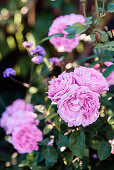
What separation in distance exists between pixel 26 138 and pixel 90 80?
1.61 ft

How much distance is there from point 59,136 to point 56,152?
0.20ft

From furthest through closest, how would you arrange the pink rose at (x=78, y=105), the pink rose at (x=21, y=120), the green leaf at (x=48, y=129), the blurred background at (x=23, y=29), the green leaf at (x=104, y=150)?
1. the blurred background at (x=23, y=29)
2. the pink rose at (x=21, y=120)
3. the green leaf at (x=48, y=129)
4. the green leaf at (x=104, y=150)
5. the pink rose at (x=78, y=105)

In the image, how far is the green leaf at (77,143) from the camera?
906 mm

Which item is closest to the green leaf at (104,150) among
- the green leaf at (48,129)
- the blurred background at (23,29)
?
Result: the green leaf at (48,129)

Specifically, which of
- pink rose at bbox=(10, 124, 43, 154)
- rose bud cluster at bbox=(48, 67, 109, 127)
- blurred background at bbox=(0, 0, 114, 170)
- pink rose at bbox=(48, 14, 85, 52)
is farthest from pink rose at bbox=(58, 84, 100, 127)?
blurred background at bbox=(0, 0, 114, 170)

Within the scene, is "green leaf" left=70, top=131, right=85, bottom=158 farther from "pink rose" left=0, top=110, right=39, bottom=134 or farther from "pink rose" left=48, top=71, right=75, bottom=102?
"pink rose" left=0, top=110, right=39, bottom=134

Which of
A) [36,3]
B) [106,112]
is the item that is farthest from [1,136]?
[36,3]

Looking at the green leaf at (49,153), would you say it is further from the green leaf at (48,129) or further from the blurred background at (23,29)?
the blurred background at (23,29)

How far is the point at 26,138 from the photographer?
121 centimetres

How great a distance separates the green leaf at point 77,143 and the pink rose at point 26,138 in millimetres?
275

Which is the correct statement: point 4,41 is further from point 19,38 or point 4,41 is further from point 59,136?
point 59,136

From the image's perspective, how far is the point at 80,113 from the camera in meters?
0.84

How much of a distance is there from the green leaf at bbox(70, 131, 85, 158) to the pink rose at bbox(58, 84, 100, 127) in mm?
106

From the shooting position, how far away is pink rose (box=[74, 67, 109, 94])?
84cm
